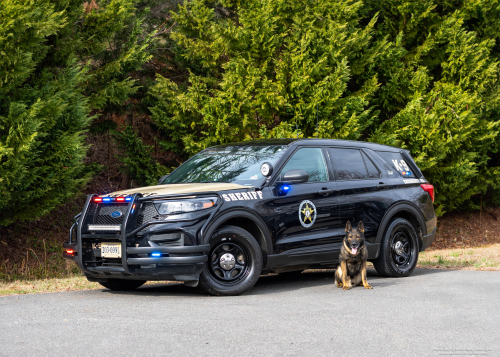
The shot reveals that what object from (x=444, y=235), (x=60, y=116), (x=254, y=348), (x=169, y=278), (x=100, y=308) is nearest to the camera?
(x=254, y=348)

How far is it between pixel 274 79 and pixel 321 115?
1.74 m

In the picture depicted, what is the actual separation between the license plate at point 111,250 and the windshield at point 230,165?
5.16ft

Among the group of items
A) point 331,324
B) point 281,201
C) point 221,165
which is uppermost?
point 221,165

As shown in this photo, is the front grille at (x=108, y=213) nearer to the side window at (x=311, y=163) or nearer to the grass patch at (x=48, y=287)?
the grass patch at (x=48, y=287)

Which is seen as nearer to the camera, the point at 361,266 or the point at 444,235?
the point at 361,266

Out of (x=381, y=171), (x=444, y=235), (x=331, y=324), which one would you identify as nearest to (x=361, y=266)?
(x=381, y=171)

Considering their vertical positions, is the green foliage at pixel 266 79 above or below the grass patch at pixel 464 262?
above

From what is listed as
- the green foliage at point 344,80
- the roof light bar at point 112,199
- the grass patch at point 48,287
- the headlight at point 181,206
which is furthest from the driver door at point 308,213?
the green foliage at point 344,80

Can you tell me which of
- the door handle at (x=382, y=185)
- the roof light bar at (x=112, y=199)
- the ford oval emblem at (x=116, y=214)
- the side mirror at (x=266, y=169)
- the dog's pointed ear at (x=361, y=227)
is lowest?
the dog's pointed ear at (x=361, y=227)

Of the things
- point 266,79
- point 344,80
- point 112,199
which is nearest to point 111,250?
point 112,199

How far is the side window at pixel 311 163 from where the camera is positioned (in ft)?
27.2

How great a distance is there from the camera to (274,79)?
15188 millimetres

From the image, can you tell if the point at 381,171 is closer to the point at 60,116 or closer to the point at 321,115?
the point at 321,115

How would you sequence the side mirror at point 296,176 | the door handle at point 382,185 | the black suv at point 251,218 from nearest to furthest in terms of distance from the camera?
the black suv at point 251,218 < the side mirror at point 296,176 < the door handle at point 382,185
